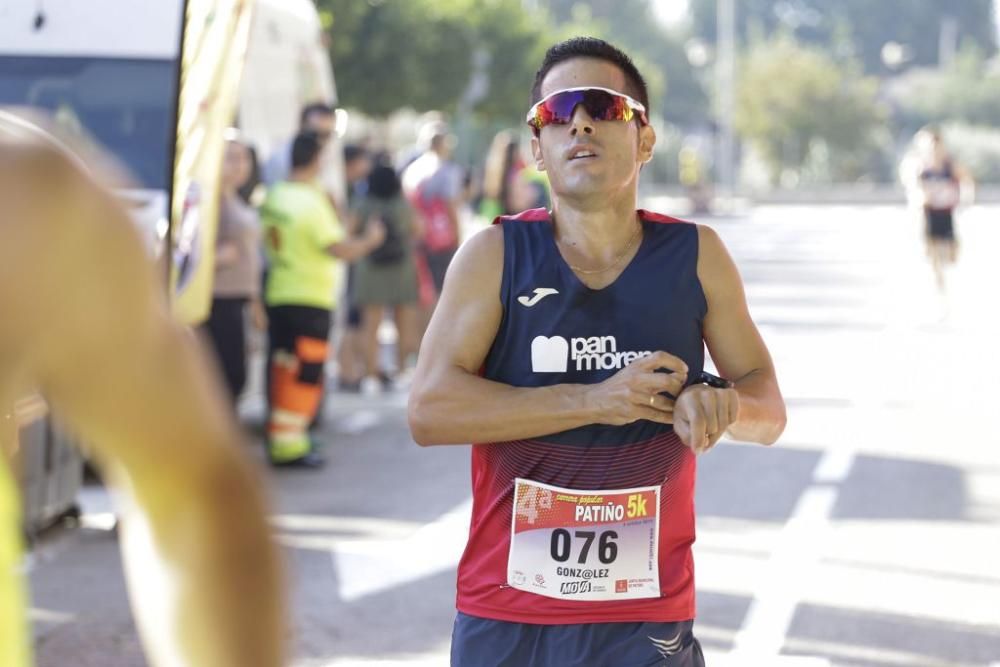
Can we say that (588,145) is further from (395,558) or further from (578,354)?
(395,558)

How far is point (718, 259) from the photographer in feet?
12.2

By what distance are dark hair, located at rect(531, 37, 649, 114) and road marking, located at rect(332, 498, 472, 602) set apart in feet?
12.3

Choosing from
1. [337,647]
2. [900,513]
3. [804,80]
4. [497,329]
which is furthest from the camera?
[804,80]

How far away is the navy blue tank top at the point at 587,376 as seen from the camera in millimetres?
3594

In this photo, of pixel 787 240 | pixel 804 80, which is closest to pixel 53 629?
pixel 787 240

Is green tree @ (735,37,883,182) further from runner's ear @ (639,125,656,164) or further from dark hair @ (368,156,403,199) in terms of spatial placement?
runner's ear @ (639,125,656,164)

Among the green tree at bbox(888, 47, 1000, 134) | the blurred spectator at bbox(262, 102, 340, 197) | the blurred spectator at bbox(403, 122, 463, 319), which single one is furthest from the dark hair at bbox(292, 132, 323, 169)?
the green tree at bbox(888, 47, 1000, 134)

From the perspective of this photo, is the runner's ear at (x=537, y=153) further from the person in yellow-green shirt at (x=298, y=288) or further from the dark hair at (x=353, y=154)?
the dark hair at (x=353, y=154)

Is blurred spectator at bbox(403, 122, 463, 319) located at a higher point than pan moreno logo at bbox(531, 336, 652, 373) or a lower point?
lower

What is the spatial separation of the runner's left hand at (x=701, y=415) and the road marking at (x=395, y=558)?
4.05m

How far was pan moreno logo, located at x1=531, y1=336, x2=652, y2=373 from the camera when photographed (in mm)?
3605

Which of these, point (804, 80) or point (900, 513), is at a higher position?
point (900, 513)

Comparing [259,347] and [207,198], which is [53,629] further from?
[259,347]

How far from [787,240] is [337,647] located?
113 feet
